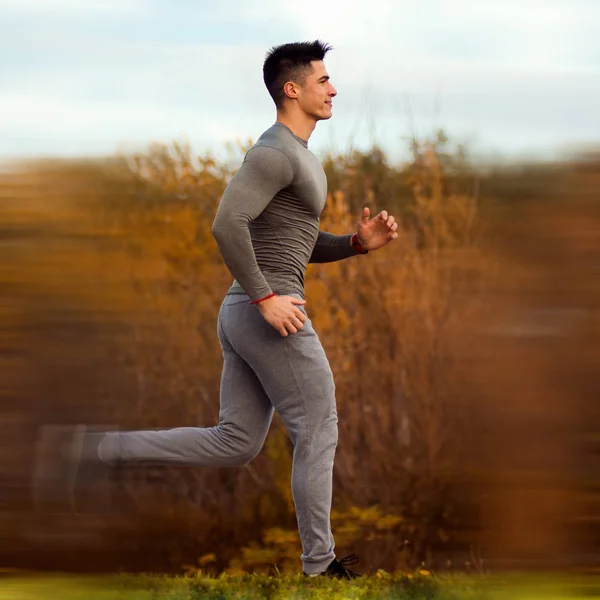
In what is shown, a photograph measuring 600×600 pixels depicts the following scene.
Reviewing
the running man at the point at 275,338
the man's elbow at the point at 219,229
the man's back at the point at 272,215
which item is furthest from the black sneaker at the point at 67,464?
the man's elbow at the point at 219,229

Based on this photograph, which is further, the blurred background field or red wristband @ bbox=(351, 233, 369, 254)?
the blurred background field

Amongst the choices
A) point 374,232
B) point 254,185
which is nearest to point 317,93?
point 254,185

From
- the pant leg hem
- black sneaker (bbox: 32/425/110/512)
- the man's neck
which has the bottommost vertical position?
the pant leg hem

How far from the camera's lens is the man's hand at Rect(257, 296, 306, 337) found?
137 inches

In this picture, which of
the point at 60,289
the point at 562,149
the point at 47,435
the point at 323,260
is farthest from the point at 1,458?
the point at 562,149

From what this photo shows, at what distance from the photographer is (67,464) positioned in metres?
3.82

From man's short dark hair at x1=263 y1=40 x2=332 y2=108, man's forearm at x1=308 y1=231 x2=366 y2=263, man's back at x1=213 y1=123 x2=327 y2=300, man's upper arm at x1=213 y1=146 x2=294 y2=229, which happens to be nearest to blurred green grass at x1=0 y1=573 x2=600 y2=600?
man's back at x1=213 y1=123 x2=327 y2=300

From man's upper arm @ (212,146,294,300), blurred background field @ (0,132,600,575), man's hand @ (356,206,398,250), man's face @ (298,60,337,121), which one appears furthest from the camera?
blurred background field @ (0,132,600,575)

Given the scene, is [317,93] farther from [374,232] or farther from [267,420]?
[267,420]

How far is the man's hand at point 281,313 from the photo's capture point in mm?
3482

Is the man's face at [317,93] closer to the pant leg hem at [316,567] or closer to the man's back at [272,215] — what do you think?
the man's back at [272,215]

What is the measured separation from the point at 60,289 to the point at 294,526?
83.8 inches

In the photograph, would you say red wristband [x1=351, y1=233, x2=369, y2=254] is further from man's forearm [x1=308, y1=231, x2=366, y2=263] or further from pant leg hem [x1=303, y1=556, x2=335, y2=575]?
pant leg hem [x1=303, y1=556, x2=335, y2=575]

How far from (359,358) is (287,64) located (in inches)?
94.3
